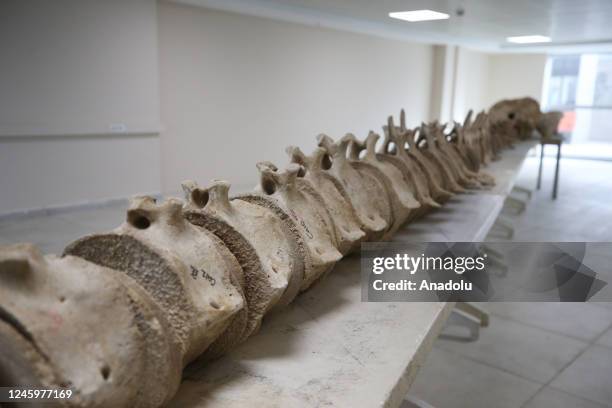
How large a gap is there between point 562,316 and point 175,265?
316 centimetres

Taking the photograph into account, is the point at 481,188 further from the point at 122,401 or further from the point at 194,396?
the point at 122,401

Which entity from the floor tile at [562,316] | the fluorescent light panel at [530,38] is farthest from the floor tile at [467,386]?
the fluorescent light panel at [530,38]

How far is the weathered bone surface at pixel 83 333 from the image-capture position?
32.1 inches

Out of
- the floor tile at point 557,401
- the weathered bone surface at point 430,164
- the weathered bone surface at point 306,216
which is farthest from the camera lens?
the weathered bone surface at point 430,164

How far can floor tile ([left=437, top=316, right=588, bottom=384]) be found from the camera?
9.27 feet

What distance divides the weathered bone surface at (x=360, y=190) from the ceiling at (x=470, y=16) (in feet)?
15.1

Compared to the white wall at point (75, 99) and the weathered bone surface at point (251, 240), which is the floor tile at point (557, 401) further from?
the white wall at point (75, 99)

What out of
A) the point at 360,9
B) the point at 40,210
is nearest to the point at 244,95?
the point at 360,9

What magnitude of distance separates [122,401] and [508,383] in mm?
2280

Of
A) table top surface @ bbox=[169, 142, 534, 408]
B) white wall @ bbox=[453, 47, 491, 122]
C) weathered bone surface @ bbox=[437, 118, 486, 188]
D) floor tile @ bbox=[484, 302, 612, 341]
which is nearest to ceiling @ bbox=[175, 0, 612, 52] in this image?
white wall @ bbox=[453, 47, 491, 122]

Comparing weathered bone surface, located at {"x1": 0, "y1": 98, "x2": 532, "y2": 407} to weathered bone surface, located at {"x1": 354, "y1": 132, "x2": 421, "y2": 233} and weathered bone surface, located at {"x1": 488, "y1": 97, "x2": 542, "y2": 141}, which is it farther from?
weathered bone surface, located at {"x1": 488, "y1": 97, "x2": 542, "y2": 141}

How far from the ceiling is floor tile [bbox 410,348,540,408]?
14.9ft

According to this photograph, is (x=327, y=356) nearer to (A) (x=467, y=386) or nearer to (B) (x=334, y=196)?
(B) (x=334, y=196)

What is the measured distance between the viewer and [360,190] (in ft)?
6.95
